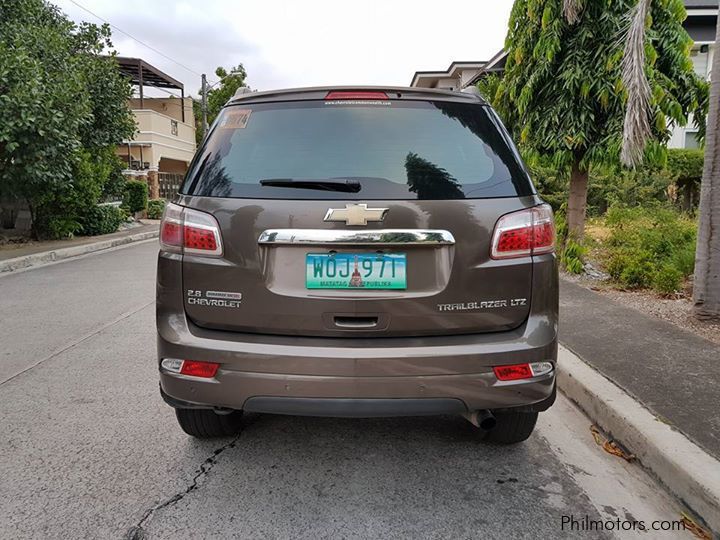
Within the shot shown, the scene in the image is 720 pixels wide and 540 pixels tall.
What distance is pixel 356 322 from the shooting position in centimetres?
238

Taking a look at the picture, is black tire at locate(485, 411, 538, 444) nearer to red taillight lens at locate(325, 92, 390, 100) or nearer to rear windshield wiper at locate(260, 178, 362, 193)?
rear windshield wiper at locate(260, 178, 362, 193)

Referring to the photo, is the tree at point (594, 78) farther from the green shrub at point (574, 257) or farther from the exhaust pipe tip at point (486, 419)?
the exhaust pipe tip at point (486, 419)

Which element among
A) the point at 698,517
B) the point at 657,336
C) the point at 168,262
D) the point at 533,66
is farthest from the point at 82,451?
the point at 533,66

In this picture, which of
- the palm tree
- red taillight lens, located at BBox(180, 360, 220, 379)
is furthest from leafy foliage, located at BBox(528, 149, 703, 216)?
red taillight lens, located at BBox(180, 360, 220, 379)

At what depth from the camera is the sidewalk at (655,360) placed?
3.17 m

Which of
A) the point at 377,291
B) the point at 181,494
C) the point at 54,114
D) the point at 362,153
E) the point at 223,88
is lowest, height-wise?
the point at 181,494

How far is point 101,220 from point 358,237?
13.9 meters

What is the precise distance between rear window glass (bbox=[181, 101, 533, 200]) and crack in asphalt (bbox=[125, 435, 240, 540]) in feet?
4.50

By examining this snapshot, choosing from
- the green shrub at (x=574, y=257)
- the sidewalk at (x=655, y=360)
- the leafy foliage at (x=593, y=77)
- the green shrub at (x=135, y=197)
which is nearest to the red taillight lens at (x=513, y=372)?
the sidewalk at (x=655, y=360)

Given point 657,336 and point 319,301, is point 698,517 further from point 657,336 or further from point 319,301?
point 657,336

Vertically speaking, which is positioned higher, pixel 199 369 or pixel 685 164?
pixel 685 164

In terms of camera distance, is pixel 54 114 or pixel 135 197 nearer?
pixel 54 114

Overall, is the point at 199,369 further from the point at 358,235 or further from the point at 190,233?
the point at 358,235

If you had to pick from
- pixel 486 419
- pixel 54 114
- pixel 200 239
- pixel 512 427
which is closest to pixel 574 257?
pixel 512 427
